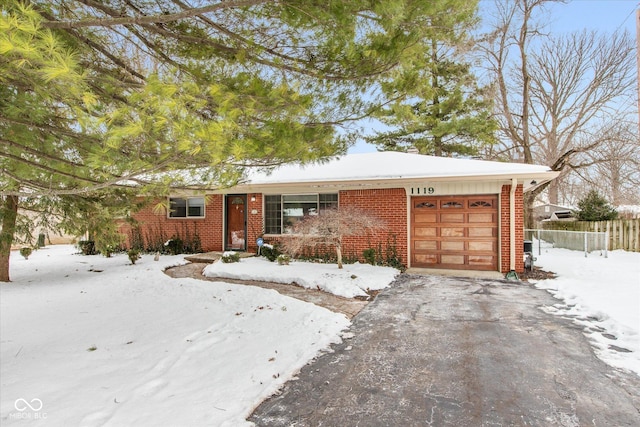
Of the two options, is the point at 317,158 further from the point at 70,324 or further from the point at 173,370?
the point at 70,324

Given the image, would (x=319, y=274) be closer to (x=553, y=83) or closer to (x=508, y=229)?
(x=508, y=229)

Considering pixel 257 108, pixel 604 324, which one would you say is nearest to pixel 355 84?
pixel 257 108

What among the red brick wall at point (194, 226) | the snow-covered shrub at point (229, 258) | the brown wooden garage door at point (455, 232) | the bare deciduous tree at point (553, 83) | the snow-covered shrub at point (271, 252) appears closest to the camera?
the brown wooden garage door at point (455, 232)

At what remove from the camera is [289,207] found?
11203 mm

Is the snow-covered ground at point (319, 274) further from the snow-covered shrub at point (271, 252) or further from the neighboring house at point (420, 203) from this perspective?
the neighboring house at point (420, 203)

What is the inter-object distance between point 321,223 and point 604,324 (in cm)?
580

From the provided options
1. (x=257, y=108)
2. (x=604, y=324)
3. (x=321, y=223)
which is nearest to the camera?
(x=257, y=108)

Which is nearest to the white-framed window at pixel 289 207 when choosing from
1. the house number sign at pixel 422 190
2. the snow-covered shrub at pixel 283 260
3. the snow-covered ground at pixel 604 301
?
the snow-covered shrub at pixel 283 260

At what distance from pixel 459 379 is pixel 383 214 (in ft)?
22.3

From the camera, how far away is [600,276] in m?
8.04

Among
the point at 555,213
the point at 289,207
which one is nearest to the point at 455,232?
the point at 289,207

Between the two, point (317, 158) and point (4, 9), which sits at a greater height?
point (4, 9)

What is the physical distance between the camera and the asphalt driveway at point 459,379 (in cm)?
272

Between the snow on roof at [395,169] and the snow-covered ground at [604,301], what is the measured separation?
2.67 m
